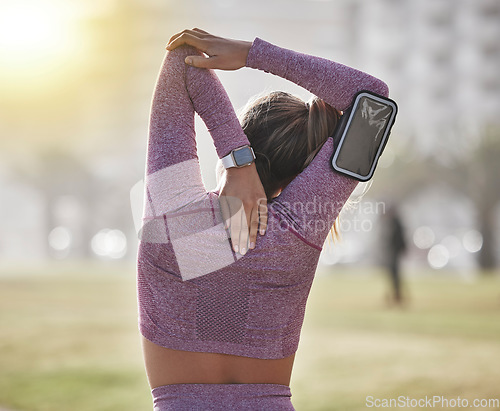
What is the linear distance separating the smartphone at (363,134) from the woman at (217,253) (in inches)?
1.2

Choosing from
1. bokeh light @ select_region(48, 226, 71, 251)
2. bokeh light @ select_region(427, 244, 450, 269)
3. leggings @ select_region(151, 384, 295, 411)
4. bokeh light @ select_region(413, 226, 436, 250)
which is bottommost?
bokeh light @ select_region(427, 244, 450, 269)

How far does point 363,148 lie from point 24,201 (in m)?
63.6

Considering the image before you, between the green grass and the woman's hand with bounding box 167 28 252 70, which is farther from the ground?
the woman's hand with bounding box 167 28 252 70

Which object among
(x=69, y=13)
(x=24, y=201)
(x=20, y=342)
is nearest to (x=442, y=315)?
(x=20, y=342)

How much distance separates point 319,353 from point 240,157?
20.9 feet

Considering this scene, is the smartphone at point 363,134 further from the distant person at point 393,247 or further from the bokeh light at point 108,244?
the bokeh light at point 108,244

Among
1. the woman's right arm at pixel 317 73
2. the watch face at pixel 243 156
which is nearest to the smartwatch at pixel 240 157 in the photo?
the watch face at pixel 243 156

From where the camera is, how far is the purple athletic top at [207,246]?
1.38 metres

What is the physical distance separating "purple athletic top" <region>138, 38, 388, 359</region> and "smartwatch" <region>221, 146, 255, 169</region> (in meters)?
0.02

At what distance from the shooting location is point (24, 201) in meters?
61.2

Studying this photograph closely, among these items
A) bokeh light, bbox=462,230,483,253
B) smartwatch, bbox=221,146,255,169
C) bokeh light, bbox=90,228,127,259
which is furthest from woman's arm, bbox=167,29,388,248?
bokeh light, bbox=90,228,127,259

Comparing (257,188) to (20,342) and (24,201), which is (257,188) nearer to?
(20,342)

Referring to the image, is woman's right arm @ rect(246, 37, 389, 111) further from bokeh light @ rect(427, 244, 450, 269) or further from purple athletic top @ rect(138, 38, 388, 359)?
bokeh light @ rect(427, 244, 450, 269)
